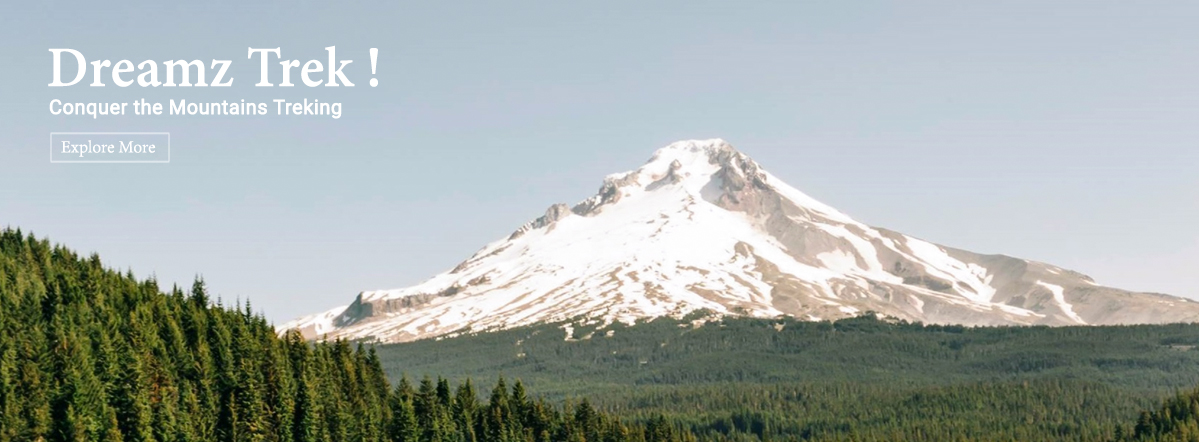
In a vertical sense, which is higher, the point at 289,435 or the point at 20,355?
the point at 20,355

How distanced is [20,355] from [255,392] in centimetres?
2737

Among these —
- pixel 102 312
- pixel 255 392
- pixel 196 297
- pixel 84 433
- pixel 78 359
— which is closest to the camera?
pixel 84 433

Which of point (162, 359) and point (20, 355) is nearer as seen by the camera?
point (20, 355)

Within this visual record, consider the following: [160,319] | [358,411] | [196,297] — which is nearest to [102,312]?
[160,319]

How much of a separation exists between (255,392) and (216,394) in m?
6.10

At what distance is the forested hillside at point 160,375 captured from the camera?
479 ft

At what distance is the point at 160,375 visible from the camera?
160 meters

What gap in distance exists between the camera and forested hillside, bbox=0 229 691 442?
146 m

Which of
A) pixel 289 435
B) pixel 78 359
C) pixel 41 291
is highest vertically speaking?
pixel 41 291

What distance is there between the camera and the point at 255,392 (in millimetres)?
165500

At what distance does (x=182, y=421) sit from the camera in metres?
153

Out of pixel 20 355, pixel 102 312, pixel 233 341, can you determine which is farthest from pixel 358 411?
pixel 20 355

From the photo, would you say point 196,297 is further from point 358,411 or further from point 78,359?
point 78,359

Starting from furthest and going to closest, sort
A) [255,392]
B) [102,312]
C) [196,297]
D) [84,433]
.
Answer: [196,297] → [102,312] → [255,392] → [84,433]
